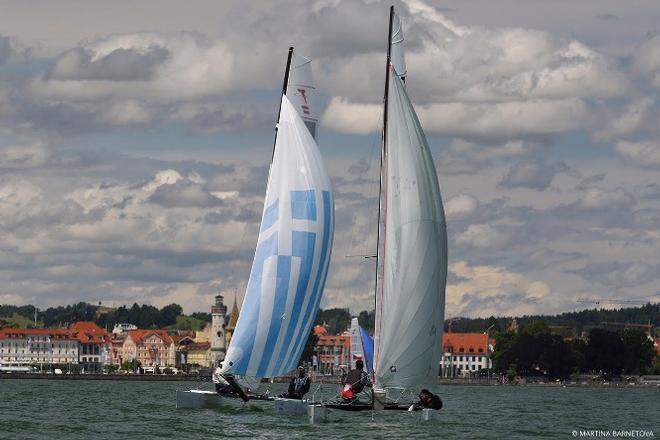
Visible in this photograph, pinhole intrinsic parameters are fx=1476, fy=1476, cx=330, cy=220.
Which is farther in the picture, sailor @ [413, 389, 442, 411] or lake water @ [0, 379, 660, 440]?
sailor @ [413, 389, 442, 411]

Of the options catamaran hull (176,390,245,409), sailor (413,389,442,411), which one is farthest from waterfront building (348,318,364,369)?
sailor (413,389,442,411)

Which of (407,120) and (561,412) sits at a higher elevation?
(407,120)

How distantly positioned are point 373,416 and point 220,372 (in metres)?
7.92

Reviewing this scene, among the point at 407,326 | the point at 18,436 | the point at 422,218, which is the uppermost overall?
the point at 422,218

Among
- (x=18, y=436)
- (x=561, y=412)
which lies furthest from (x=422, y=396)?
(x=561, y=412)

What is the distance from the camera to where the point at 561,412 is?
255 ft

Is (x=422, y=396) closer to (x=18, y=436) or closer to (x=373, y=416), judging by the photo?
(x=373, y=416)

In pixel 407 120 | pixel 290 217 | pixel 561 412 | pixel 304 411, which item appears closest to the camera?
pixel 407 120

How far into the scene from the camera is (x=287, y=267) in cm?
5372

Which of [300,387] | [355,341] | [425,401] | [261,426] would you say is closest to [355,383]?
[425,401]

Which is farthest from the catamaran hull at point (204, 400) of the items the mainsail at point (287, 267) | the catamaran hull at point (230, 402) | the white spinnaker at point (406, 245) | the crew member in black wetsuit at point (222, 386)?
the white spinnaker at point (406, 245)

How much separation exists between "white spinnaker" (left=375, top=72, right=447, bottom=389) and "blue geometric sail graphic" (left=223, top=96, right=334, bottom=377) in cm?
696

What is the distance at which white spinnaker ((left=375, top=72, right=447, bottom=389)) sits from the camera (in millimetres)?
47125

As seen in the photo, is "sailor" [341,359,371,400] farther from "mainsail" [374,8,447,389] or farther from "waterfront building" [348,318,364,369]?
"waterfront building" [348,318,364,369]
